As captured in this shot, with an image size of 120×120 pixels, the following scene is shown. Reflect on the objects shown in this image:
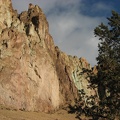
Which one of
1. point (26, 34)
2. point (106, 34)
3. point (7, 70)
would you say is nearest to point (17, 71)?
point (7, 70)

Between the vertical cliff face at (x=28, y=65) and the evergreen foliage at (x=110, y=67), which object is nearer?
the evergreen foliage at (x=110, y=67)

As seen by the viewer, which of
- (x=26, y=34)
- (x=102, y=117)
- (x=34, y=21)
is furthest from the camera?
(x=34, y=21)

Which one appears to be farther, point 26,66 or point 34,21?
point 34,21

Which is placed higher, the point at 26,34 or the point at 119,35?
the point at 26,34

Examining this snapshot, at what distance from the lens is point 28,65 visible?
73.6 m

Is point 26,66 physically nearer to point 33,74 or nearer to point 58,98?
point 33,74

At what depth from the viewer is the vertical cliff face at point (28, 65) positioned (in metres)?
66.8

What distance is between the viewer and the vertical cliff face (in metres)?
66.8

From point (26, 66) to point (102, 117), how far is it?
170 feet

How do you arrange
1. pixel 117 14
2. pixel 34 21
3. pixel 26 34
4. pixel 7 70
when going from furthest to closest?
pixel 34 21
pixel 26 34
pixel 7 70
pixel 117 14

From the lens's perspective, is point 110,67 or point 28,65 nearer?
point 110,67

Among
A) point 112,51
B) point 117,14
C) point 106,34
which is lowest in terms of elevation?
point 112,51

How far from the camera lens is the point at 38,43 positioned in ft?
271

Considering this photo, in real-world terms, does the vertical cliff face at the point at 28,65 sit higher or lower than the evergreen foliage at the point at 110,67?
higher
